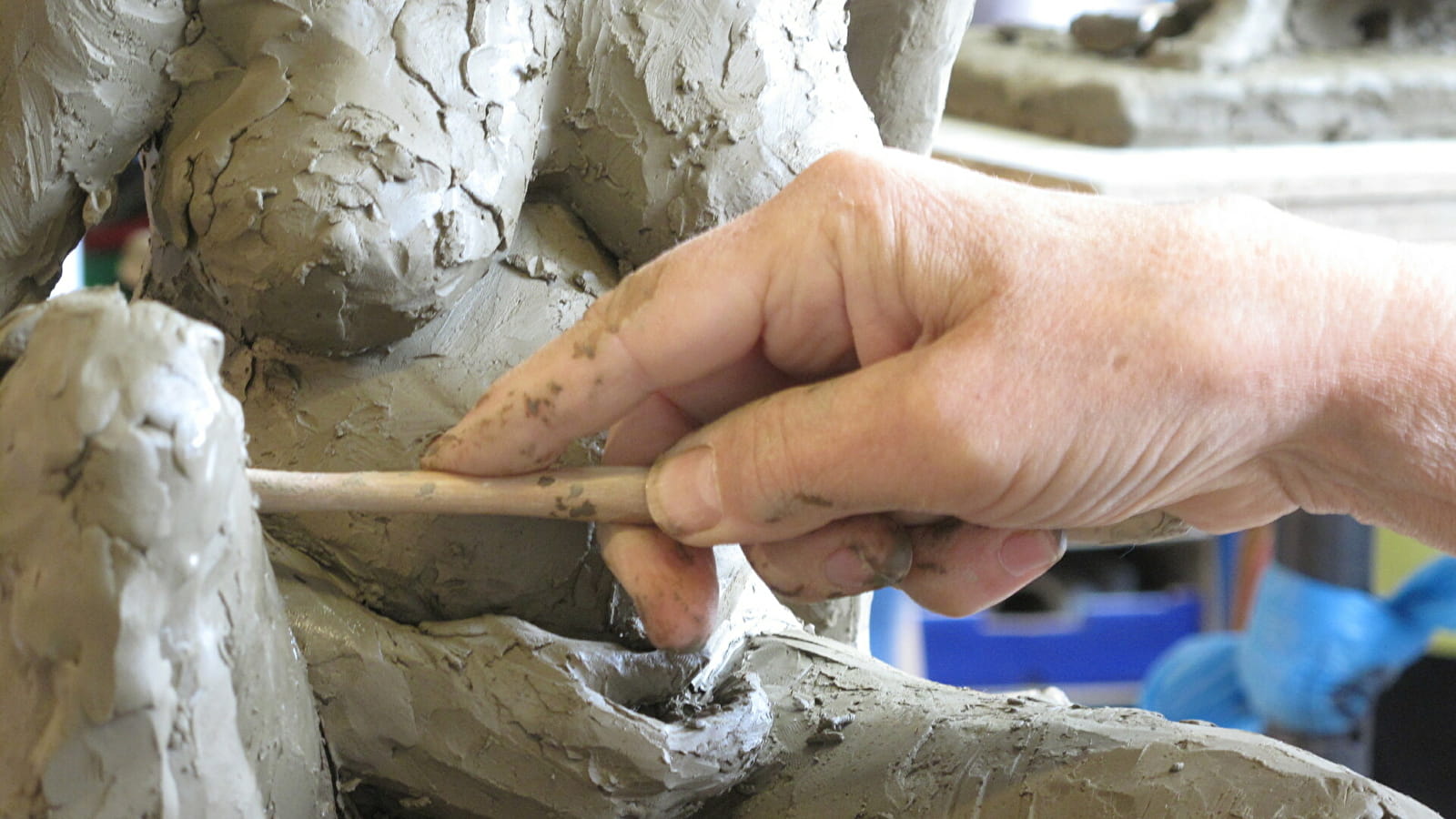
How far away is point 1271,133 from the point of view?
1983 millimetres

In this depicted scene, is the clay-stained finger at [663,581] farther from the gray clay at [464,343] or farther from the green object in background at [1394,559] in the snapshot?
the green object in background at [1394,559]

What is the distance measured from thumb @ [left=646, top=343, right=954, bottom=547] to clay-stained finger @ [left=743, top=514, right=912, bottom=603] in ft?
0.09

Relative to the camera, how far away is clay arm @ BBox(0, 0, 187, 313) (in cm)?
69

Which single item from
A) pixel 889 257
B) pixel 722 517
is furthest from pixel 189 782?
pixel 889 257

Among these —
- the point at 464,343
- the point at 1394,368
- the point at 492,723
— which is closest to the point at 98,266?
the point at 464,343

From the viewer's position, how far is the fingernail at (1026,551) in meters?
0.72

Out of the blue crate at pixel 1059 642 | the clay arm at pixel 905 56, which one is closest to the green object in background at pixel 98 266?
the blue crate at pixel 1059 642

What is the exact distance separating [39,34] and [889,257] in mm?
445

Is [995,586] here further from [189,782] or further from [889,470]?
[189,782]

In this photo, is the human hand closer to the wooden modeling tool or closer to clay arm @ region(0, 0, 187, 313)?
the wooden modeling tool

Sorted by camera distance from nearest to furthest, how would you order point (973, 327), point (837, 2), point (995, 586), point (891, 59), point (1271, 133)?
1. point (973, 327)
2. point (995, 586)
3. point (837, 2)
4. point (891, 59)
5. point (1271, 133)

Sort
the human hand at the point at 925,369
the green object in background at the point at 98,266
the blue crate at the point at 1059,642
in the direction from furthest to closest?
the green object in background at the point at 98,266
the blue crate at the point at 1059,642
the human hand at the point at 925,369

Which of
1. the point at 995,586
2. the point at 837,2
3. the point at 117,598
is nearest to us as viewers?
the point at 117,598

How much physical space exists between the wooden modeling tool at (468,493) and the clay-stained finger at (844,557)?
A: 0.08 metres
